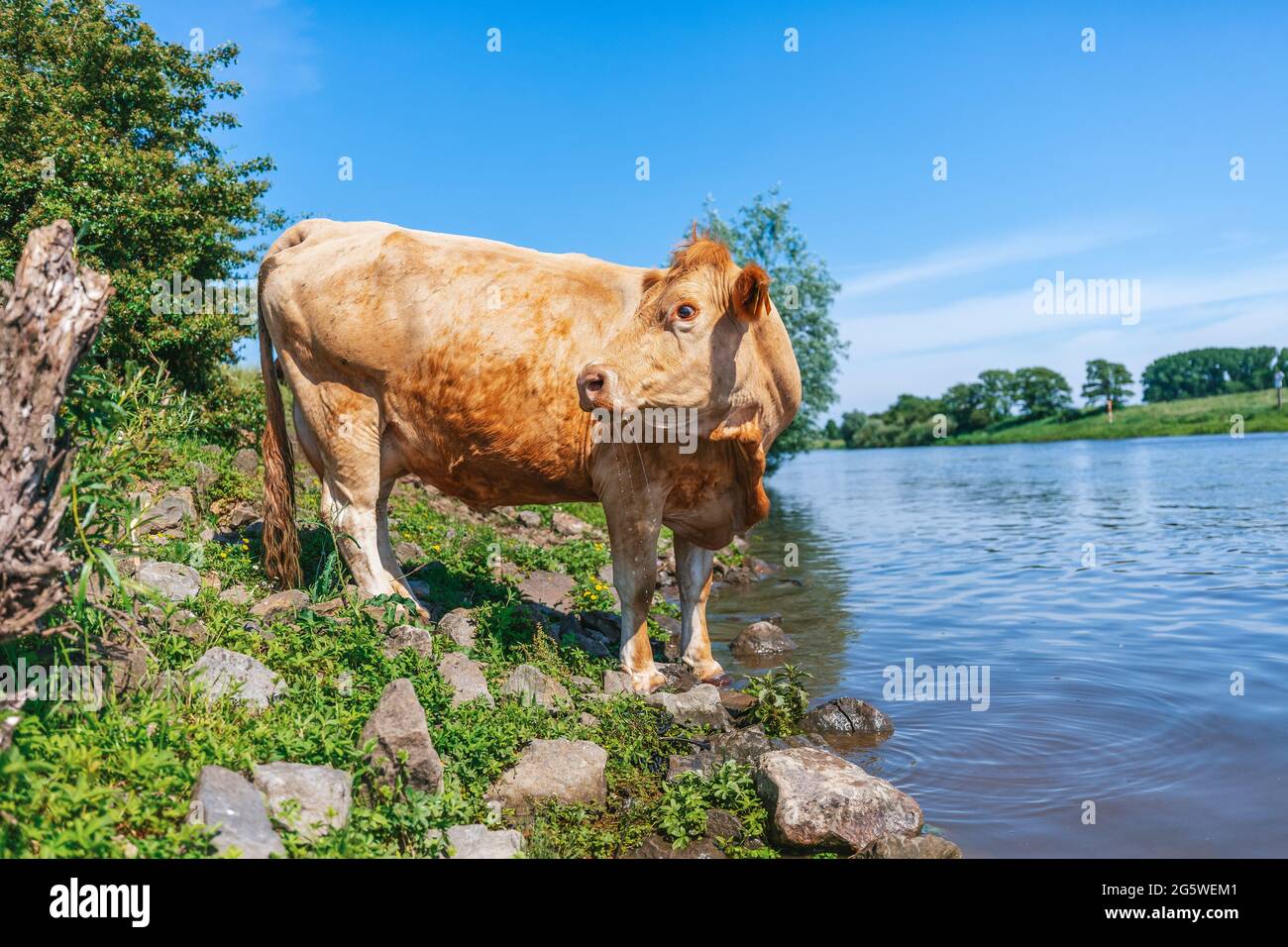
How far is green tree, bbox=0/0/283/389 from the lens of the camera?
1032 centimetres

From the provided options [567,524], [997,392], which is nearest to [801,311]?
[567,524]

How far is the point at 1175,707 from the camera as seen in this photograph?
273 inches

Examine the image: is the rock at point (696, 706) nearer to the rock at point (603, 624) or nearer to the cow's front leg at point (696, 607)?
the cow's front leg at point (696, 607)

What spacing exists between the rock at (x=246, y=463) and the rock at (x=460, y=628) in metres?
4.51

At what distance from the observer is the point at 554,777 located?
472 centimetres

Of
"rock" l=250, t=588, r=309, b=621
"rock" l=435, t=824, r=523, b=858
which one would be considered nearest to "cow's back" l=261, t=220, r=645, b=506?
"rock" l=250, t=588, r=309, b=621

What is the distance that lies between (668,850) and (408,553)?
16.5 ft

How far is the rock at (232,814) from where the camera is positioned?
134 inches

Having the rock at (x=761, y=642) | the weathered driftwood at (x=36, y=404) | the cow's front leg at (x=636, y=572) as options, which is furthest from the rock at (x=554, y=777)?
the rock at (x=761, y=642)

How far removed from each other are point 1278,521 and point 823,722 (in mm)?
15544

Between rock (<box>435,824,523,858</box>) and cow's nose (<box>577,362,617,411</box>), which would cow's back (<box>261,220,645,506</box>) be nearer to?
cow's nose (<box>577,362,617,411</box>)

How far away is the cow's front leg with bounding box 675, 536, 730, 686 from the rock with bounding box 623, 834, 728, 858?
2739 millimetres
